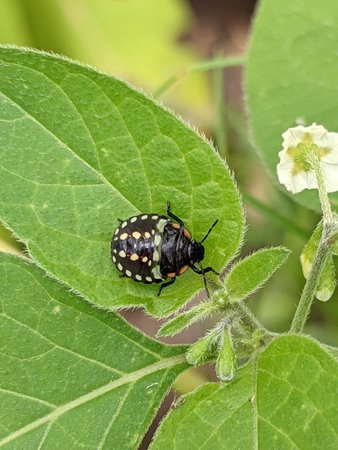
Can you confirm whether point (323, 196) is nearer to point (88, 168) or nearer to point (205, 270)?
point (205, 270)

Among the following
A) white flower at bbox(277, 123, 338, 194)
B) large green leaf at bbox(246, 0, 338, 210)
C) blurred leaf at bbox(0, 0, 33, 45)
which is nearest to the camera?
white flower at bbox(277, 123, 338, 194)

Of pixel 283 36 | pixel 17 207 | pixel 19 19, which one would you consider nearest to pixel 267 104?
pixel 283 36

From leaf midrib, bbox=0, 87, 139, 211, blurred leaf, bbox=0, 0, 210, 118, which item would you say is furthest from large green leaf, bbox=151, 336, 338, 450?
blurred leaf, bbox=0, 0, 210, 118

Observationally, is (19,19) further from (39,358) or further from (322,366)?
(322,366)

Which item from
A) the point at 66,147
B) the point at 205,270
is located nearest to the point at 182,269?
the point at 205,270

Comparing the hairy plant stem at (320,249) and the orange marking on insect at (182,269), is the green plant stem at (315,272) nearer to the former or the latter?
the hairy plant stem at (320,249)

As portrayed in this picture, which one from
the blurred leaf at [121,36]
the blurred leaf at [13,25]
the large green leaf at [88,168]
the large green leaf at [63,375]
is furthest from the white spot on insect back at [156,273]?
the blurred leaf at [13,25]

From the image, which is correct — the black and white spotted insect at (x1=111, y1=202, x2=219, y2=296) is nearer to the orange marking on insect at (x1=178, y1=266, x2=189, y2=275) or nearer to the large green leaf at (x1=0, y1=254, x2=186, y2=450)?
the orange marking on insect at (x1=178, y1=266, x2=189, y2=275)
